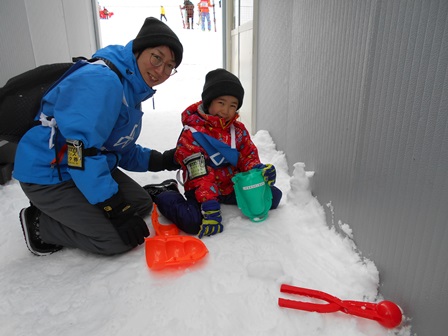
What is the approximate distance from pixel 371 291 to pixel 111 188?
980mm

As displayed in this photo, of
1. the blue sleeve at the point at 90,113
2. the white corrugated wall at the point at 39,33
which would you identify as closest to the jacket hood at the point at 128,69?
the blue sleeve at the point at 90,113

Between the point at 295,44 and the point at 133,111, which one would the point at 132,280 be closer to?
the point at 133,111

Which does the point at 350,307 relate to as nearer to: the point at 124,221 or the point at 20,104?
the point at 124,221

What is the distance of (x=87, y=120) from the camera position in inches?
44.9

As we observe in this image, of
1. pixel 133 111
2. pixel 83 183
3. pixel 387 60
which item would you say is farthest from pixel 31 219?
pixel 387 60

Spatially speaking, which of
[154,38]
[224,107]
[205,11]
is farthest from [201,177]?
[205,11]

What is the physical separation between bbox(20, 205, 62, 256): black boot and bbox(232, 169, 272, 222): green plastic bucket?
85cm

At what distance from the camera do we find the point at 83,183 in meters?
1.18

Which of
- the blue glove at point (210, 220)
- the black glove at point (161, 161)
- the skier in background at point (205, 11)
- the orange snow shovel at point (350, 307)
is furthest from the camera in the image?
the skier in background at point (205, 11)

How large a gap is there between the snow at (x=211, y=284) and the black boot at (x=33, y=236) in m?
0.03

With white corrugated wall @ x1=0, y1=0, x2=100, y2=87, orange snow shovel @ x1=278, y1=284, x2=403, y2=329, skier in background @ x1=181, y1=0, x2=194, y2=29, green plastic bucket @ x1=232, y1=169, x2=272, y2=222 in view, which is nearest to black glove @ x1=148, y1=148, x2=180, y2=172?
green plastic bucket @ x1=232, y1=169, x2=272, y2=222

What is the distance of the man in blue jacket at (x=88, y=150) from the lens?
116 cm

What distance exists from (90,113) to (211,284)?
74cm

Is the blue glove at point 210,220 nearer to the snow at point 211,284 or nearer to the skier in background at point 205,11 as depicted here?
the snow at point 211,284
